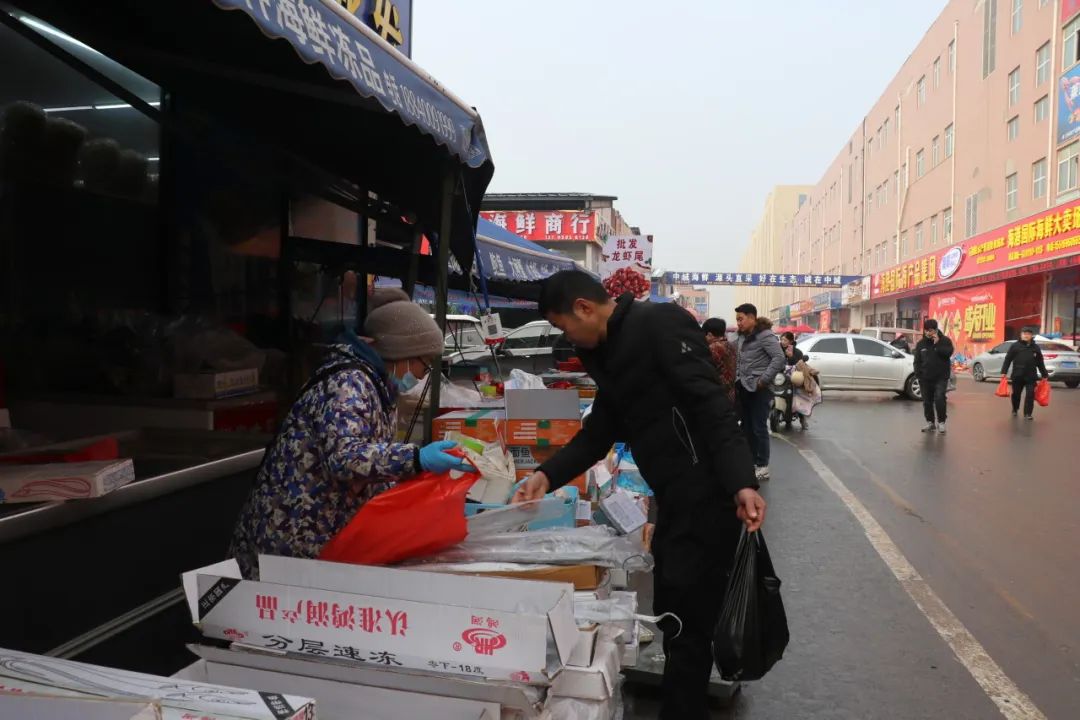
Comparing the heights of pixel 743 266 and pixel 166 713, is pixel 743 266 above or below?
above

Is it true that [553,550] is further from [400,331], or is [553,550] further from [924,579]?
[924,579]

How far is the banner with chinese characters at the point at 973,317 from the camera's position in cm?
2975

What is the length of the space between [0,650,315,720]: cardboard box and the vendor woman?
89 centimetres

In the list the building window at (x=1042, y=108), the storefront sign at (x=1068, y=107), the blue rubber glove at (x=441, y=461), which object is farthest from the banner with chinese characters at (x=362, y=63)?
the building window at (x=1042, y=108)

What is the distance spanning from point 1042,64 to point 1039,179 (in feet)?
13.3

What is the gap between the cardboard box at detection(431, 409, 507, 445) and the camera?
3.77 m

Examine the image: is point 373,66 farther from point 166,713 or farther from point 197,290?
point 197,290

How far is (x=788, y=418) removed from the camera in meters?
12.7

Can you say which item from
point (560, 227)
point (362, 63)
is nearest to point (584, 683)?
point (362, 63)

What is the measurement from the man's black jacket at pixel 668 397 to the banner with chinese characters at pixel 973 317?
29422mm

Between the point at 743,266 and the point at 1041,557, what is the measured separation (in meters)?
186

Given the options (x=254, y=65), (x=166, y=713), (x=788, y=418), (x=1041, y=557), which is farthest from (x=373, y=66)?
(x=788, y=418)

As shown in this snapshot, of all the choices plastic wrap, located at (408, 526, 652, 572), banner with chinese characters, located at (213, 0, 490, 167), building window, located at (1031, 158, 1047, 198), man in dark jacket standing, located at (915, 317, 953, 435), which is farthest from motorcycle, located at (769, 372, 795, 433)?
building window, located at (1031, 158, 1047, 198)

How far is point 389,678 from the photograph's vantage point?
1494mm
